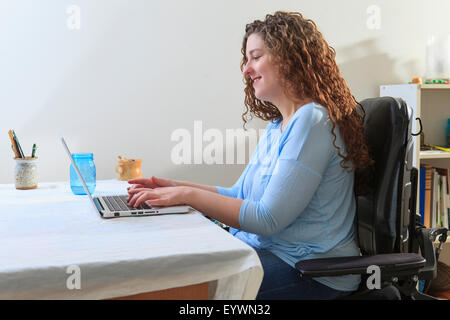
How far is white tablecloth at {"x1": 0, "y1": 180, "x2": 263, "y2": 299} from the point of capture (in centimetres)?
82

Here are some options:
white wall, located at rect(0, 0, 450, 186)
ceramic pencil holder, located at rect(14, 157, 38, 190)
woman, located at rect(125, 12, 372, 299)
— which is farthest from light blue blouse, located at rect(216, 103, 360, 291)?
white wall, located at rect(0, 0, 450, 186)

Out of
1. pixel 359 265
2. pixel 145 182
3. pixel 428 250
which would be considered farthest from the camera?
pixel 145 182

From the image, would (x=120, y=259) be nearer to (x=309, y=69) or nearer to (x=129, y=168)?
(x=309, y=69)

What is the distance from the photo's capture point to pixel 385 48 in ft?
8.71

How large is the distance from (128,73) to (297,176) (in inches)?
52.2

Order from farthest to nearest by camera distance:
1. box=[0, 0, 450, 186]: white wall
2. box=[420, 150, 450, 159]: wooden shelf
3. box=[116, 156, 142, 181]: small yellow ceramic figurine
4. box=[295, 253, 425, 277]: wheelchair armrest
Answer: box=[420, 150, 450, 159]: wooden shelf → box=[0, 0, 450, 186]: white wall → box=[116, 156, 142, 181]: small yellow ceramic figurine → box=[295, 253, 425, 277]: wheelchair armrest

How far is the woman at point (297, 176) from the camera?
1.17m

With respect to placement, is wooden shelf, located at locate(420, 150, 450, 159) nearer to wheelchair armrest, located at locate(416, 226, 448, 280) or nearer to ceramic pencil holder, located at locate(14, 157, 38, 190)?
wheelchair armrest, located at locate(416, 226, 448, 280)

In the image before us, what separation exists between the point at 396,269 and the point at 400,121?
38 cm

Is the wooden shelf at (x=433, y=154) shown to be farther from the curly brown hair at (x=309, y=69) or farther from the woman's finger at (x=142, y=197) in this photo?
the woman's finger at (x=142, y=197)

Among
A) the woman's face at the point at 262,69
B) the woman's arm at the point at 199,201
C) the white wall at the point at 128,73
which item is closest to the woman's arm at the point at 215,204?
the woman's arm at the point at 199,201

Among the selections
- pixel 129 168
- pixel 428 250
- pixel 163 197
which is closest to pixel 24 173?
pixel 129 168

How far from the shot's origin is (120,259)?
85cm

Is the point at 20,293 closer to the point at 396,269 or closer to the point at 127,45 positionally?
the point at 396,269
